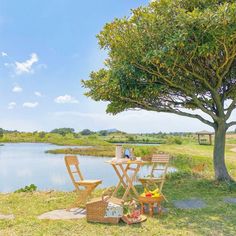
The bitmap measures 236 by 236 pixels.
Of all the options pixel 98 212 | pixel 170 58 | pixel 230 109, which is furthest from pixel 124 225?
pixel 230 109

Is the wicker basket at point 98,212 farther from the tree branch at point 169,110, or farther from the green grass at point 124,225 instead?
the tree branch at point 169,110

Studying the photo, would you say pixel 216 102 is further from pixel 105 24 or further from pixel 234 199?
pixel 105 24

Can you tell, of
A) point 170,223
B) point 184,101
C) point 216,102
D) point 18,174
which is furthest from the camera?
point 18,174

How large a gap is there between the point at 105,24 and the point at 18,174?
1137cm

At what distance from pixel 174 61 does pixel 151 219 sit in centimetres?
352

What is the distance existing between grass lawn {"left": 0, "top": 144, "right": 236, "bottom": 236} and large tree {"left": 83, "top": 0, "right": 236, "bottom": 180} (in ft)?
5.00

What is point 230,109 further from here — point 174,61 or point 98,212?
point 98,212

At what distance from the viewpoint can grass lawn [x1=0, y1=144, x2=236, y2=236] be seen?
4262 mm

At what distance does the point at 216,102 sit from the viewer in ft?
26.7

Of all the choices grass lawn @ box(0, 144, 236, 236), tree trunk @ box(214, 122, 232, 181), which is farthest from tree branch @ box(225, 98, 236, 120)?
grass lawn @ box(0, 144, 236, 236)

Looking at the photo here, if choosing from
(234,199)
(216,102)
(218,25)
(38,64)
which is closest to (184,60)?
(218,25)

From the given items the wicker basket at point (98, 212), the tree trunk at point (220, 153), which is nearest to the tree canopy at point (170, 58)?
the tree trunk at point (220, 153)

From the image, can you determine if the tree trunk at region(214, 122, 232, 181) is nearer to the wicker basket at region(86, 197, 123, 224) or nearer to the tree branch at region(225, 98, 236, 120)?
the tree branch at region(225, 98, 236, 120)

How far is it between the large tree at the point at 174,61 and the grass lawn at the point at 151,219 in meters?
1.52
